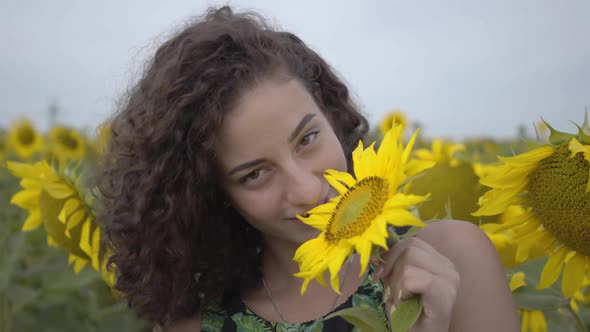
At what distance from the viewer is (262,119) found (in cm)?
103

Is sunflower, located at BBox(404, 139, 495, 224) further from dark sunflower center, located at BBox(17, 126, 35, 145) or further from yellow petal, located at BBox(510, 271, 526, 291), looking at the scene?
dark sunflower center, located at BBox(17, 126, 35, 145)

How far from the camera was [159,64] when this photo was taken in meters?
1.28

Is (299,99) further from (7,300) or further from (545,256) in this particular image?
(7,300)

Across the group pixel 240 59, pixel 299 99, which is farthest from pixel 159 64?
pixel 299 99

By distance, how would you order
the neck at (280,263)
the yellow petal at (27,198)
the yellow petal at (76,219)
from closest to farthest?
the neck at (280,263)
the yellow petal at (76,219)
the yellow petal at (27,198)

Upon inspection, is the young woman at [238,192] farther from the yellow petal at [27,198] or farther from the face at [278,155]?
the yellow petal at [27,198]

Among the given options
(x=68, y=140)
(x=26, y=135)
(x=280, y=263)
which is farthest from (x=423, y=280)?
(x=26, y=135)

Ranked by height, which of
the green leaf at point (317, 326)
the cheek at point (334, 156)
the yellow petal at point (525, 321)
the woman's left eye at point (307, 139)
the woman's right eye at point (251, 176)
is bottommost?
the yellow petal at point (525, 321)

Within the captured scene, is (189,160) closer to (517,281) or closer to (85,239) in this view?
(85,239)

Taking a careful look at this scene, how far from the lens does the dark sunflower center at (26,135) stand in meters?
3.97

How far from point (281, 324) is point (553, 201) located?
0.54 metres

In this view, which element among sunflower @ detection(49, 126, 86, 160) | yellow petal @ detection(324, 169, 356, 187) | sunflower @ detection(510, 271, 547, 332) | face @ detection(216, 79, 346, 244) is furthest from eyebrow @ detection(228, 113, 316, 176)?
sunflower @ detection(49, 126, 86, 160)

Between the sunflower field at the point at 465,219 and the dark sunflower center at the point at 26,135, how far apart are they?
1485 millimetres

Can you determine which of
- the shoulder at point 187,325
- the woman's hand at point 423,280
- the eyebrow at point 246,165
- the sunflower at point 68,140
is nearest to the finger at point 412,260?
the woman's hand at point 423,280
